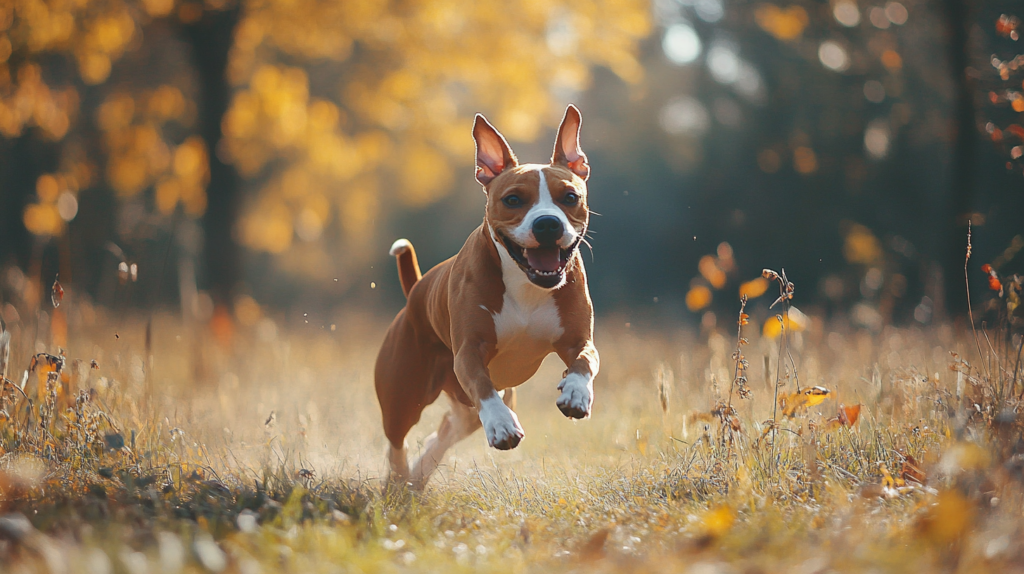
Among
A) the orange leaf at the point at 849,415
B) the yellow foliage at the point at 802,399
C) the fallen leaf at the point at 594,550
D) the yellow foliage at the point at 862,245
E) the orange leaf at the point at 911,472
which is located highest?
the fallen leaf at the point at 594,550

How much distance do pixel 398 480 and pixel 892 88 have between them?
10.2 m

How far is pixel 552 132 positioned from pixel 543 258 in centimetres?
1339

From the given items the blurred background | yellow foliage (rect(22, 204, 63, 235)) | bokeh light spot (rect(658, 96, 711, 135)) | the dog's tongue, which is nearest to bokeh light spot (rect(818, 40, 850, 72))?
Answer: the blurred background

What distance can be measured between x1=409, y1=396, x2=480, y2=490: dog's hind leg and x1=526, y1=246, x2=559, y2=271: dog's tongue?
1232 millimetres

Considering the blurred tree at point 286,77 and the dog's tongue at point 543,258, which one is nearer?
the dog's tongue at point 543,258

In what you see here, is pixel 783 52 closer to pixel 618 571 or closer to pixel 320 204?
pixel 320 204

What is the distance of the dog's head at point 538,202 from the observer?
3.55 m

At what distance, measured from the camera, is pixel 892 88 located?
11.7 m

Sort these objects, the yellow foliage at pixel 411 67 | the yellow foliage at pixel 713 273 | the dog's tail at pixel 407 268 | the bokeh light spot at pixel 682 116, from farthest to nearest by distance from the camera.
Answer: the bokeh light spot at pixel 682 116 < the yellow foliage at pixel 411 67 < the dog's tail at pixel 407 268 < the yellow foliage at pixel 713 273

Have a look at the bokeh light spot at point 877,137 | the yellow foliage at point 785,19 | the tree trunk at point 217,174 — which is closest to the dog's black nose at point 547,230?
the tree trunk at point 217,174

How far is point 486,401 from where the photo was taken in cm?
343

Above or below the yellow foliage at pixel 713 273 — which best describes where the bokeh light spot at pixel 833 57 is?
above

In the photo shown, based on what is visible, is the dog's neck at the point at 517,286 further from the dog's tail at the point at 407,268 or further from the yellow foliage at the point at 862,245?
the yellow foliage at the point at 862,245

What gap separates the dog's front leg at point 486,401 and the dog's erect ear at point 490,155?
957 millimetres
